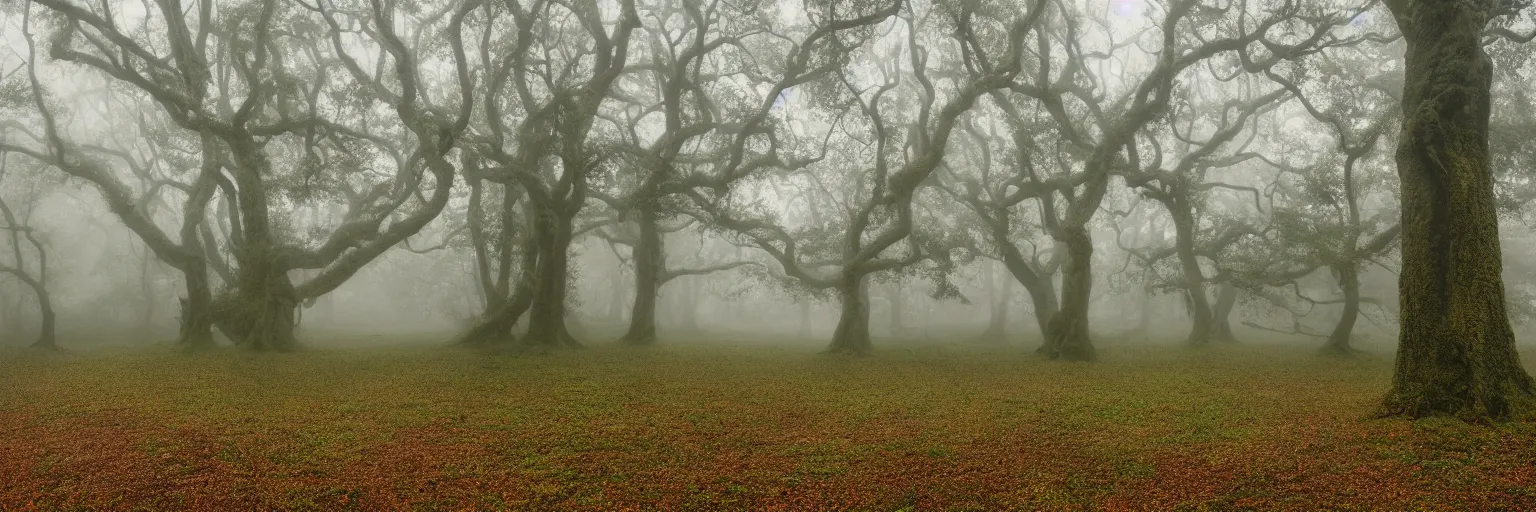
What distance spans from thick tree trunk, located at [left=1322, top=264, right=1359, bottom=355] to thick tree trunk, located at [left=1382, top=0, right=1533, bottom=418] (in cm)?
1243

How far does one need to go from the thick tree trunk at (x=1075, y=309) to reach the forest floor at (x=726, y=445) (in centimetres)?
493

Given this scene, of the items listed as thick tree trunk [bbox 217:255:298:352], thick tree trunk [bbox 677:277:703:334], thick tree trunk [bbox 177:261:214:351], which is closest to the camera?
thick tree trunk [bbox 217:255:298:352]

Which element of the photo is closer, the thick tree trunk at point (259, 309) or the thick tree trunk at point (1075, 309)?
the thick tree trunk at point (259, 309)

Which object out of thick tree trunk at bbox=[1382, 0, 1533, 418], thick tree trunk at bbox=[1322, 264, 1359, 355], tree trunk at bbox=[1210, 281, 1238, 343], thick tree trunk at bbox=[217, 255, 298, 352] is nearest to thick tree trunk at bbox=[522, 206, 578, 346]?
thick tree trunk at bbox=[217, 255, 298, 352]

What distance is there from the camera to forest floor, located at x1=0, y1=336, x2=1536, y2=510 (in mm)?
4973

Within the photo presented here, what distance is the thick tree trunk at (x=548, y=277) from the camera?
17.6 metres

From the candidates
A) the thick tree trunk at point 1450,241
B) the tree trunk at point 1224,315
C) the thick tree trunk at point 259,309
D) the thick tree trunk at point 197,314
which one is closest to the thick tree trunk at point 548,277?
the thick tree trunk at point 259,309

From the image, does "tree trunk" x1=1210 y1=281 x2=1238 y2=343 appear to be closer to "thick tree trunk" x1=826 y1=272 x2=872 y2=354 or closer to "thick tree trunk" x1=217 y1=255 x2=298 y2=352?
"thick tree trunk" x1=826 y1=272 x2=872 y2=354

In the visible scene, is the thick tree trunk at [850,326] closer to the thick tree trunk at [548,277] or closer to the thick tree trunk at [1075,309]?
the thick tree trunk at [1075,309]

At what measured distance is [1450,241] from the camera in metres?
7.37

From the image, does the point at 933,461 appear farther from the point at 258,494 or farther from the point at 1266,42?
the point at 1266,42

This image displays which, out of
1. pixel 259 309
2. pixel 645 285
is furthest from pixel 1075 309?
pixel 259 309

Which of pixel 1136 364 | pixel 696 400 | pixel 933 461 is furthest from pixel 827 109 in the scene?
pixel 933 461

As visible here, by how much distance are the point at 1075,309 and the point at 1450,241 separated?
31.8 ft
